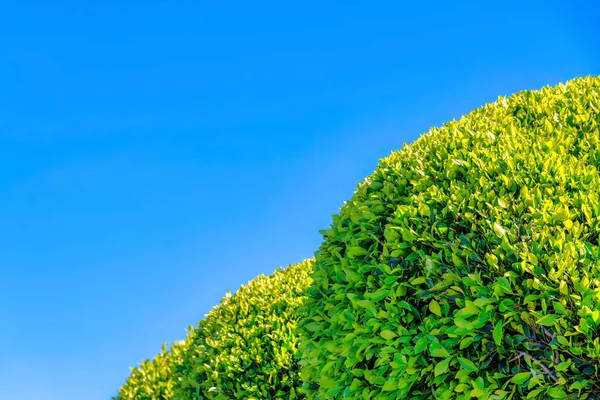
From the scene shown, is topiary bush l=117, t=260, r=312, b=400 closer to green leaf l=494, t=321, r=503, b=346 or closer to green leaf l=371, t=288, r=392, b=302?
green leaf l=371, t=288, r=392, b=302

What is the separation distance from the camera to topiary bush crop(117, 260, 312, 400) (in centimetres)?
716

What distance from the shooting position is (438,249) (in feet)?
A: 15.8

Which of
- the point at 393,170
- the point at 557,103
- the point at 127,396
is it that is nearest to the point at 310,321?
the point at 393,170

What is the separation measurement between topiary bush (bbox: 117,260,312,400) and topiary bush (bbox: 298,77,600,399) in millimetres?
1351

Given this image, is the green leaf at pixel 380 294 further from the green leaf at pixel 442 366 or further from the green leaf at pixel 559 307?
the green leaf at pixel 559 307

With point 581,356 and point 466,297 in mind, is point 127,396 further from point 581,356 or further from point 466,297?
point 581,356

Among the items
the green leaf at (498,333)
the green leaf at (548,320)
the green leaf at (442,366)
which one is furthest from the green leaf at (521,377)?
the green leaf at (442,366)

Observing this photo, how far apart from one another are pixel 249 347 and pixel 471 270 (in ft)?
12.3

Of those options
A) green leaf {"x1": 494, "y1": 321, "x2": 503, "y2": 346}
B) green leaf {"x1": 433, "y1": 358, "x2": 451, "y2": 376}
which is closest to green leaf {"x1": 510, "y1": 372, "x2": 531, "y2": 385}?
green leaf {"x1": 494, "y1": 321, "x2": 503, "y2": 346}

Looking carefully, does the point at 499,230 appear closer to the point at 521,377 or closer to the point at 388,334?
the point at 521,377

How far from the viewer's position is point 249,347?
7.40 metres

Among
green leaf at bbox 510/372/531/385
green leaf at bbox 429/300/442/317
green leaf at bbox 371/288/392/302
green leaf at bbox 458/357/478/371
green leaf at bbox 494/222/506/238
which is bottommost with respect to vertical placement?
green leaf at bbox 510/372/531/385

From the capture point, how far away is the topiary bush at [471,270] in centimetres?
406

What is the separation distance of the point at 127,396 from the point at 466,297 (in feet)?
22.7
